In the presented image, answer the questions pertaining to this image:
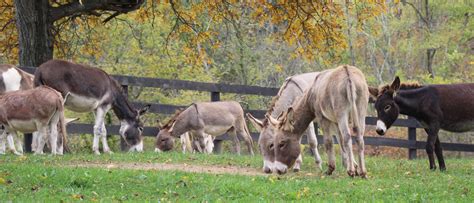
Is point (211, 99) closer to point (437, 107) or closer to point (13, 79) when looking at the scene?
point (13, 79)

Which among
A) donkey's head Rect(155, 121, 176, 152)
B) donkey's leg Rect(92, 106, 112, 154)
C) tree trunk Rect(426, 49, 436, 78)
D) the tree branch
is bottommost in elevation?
tree trunk Rect(426, 49, 436, 78)

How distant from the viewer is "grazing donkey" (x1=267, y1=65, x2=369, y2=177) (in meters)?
11.4

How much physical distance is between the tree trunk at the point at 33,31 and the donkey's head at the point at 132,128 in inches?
91.7

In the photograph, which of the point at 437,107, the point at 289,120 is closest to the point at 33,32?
the point at 289,120

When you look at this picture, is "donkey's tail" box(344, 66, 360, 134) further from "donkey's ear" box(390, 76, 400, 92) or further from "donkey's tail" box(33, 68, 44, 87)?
"donkey's tail" box(33, 68, 44, 87)

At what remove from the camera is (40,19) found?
683 inches

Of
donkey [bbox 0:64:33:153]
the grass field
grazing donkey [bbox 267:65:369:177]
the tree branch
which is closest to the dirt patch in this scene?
the grass field

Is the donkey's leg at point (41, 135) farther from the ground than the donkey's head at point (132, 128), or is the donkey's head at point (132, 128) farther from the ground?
the donkey's leg at point (41, 135)

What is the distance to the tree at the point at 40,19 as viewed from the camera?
1727 centimetres

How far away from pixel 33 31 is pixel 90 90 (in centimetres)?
240

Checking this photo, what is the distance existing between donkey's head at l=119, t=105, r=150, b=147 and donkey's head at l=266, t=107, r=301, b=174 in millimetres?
5806

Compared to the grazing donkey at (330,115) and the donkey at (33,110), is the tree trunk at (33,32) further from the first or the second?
the grazing donkey at (330,115)

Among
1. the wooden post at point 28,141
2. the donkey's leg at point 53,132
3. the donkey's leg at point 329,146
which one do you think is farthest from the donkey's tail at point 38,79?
the donkey's leg at point 329,146

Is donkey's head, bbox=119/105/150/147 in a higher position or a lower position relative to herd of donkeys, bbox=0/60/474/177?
lower
